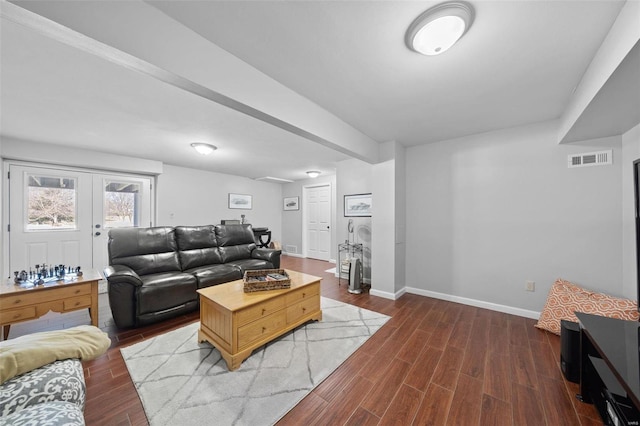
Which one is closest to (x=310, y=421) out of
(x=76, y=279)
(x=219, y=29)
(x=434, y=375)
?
(x=434, y=375)

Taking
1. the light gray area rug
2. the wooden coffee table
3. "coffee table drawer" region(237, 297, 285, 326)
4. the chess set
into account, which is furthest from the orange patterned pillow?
the chess set

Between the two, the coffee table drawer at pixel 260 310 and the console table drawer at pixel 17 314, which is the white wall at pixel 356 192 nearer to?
the coffee table drawer at pixel 260 310

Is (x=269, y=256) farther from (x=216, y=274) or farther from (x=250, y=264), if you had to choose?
(x=216, y=274)

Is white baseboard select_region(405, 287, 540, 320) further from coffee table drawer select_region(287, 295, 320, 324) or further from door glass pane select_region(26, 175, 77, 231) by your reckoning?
door glass pane select_region(26, 175, 77, 231)

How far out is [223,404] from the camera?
1.49 m

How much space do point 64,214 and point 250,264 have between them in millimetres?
3180

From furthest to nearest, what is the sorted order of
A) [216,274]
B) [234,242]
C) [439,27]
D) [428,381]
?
1. [234,242]
2. [216,274]
3. [428,381]
4. [439,27]

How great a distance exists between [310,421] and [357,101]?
8.24 ft

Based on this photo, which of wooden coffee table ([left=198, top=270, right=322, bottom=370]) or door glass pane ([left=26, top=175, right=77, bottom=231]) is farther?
door glass pane ([left=26, top=175, right=77, bottom=231])

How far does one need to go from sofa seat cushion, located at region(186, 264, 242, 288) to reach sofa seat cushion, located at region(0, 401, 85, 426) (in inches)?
80.1

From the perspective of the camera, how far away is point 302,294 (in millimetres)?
2438

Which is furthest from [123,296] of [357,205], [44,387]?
[357,205]

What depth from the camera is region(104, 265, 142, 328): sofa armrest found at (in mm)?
2385

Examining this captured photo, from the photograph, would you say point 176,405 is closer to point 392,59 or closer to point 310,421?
point 310,421
